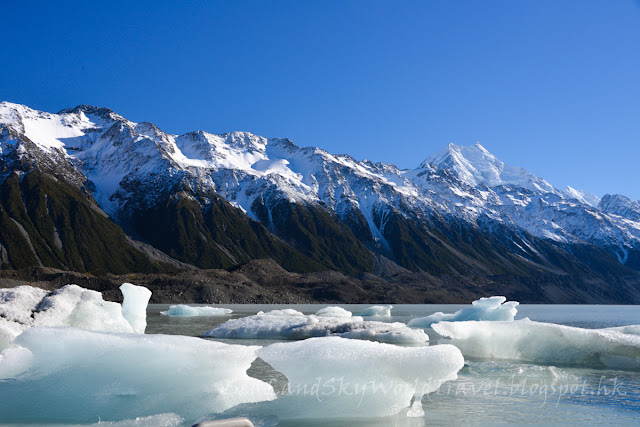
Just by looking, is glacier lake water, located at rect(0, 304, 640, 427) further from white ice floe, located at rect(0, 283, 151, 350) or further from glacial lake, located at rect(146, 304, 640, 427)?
white ice floe, located at rect(0, 283, 151, 350)

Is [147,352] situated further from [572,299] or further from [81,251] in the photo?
[572,299]

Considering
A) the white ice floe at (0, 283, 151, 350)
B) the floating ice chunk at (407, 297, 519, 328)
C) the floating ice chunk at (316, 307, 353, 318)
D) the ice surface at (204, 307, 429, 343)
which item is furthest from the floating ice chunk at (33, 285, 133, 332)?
the floating ice chunk at (316, 307, 353, 318)

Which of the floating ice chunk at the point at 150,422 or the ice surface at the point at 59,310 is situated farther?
the ice surface at the point at 59,310

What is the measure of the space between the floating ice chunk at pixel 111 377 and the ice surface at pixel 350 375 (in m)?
0.68

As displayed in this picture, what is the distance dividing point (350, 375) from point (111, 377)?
376cm

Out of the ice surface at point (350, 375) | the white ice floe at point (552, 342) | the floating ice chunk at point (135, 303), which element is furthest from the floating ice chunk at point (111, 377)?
the floating ice chunk at point (135, 303)

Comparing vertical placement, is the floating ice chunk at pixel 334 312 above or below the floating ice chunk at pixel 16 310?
below

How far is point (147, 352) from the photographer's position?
8.49m

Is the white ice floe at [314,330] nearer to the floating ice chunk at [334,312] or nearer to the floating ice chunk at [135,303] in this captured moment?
the floating ice chunk at [135,303]

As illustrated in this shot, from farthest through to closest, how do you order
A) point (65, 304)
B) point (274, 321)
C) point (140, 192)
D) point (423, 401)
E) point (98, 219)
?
point (140, 192) < point (98, 219) < point (274, 321) < point (65, 304) < point (423, 401)

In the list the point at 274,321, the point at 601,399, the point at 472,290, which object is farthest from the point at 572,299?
the point at 601,399

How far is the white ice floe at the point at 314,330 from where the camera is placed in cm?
2319

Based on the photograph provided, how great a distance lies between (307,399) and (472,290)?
5487 inches

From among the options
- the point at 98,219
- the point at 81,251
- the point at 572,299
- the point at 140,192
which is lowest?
the point at 572,299
